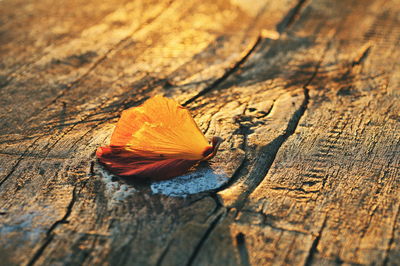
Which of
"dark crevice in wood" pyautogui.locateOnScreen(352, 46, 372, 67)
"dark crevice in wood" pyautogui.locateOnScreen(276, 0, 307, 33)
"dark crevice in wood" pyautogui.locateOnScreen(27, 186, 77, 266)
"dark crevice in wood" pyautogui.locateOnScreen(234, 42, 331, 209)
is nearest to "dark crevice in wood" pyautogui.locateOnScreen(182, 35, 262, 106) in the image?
Answer: "dark crevice in wood" pyautogui.locateOnScreen(276, 0, 307, 33)

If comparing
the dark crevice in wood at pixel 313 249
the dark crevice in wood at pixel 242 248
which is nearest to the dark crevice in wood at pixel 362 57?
the dark crevice in wood at pixel 313 249

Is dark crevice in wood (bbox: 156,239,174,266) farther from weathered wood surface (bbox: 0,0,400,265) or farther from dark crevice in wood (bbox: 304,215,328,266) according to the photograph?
dark crevice in wood (bbox: 304,215,328,266)

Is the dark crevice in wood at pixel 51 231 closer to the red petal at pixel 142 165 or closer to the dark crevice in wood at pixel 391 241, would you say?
the red petal at pixel 142 165

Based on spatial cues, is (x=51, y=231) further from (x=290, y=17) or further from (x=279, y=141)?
(x=290, y=17)

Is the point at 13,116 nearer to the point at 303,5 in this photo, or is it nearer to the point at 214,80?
the point at 214,80

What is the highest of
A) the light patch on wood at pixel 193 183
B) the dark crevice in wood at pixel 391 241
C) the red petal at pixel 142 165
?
the red petal at pixel 142 165

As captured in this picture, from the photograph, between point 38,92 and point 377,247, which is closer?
point 377,247

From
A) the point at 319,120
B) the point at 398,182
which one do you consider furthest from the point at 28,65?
the point at 398,182
